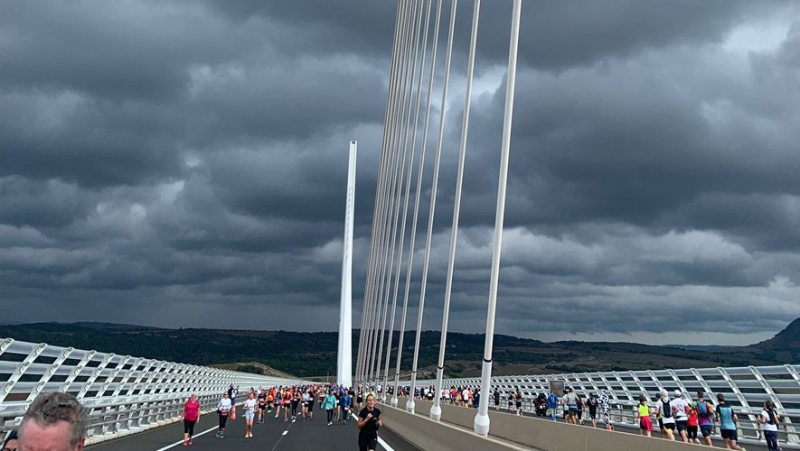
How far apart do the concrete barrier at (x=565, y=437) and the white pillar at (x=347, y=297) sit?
74.3 metres

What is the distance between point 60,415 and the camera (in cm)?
298

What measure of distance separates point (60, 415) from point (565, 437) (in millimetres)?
11005

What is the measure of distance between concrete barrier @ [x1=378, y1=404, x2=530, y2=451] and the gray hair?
9511 millimetres

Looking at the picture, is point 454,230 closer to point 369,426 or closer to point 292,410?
point 369,426

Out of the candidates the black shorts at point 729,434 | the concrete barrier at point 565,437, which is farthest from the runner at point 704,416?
the concrete barrier at point 565,437

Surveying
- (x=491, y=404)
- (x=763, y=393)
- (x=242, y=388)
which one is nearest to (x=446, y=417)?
(x=763, y=393)

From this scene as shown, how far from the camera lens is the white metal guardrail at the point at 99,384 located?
1889cm

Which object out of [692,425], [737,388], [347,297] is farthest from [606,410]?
[347,297]

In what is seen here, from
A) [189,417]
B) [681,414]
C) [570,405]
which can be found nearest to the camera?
[681,414]

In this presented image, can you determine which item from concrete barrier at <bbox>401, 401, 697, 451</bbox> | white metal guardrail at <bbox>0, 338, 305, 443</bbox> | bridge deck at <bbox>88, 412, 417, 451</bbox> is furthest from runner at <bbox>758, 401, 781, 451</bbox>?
white metal guardrail at <bbox>0, 338, 305, 443</bbox>

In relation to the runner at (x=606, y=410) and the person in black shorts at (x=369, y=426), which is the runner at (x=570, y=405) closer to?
the runner at (x=606, y=410)

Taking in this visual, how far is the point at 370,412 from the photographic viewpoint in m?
17.8

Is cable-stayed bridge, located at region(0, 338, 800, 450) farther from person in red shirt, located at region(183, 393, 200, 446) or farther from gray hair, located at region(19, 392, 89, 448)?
gray hair, located at region(19, 392, 89, 448)

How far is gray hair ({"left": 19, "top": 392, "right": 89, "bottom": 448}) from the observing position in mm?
2977
